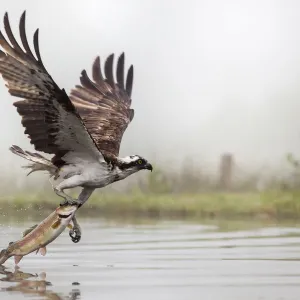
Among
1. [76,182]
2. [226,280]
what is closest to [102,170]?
[76,182]

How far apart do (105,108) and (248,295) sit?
733 centimetres

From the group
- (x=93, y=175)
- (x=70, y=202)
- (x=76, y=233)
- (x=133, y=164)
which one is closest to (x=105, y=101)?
(x=133, y=164)

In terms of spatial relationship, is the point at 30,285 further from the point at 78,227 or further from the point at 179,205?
the point at 179,205

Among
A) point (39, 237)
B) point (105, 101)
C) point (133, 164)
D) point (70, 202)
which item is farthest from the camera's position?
point (105, 101)

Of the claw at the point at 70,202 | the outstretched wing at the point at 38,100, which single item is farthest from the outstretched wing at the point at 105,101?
the claw at the point at 70,202

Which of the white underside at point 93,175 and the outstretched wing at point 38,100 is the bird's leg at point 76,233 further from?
the outstretched wing at point 38,100

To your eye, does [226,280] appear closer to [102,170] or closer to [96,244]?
[102,170]

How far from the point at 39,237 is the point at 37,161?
5.85 feet

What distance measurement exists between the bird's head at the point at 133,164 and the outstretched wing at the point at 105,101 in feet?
5.39

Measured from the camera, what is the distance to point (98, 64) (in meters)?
19.7

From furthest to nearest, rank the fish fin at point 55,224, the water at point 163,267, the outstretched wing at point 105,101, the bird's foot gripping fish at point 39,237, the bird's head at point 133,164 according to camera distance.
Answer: the outstretched wing at point 105,101
the bird's head at point 133,164
the fish fin at point 55,224
the bird's foot gripping fish at point 39,237
the water at point 163,267

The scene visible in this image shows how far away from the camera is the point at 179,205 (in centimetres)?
2789

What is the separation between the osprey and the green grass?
7.13 metres

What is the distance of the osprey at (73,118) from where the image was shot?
14930 mm
